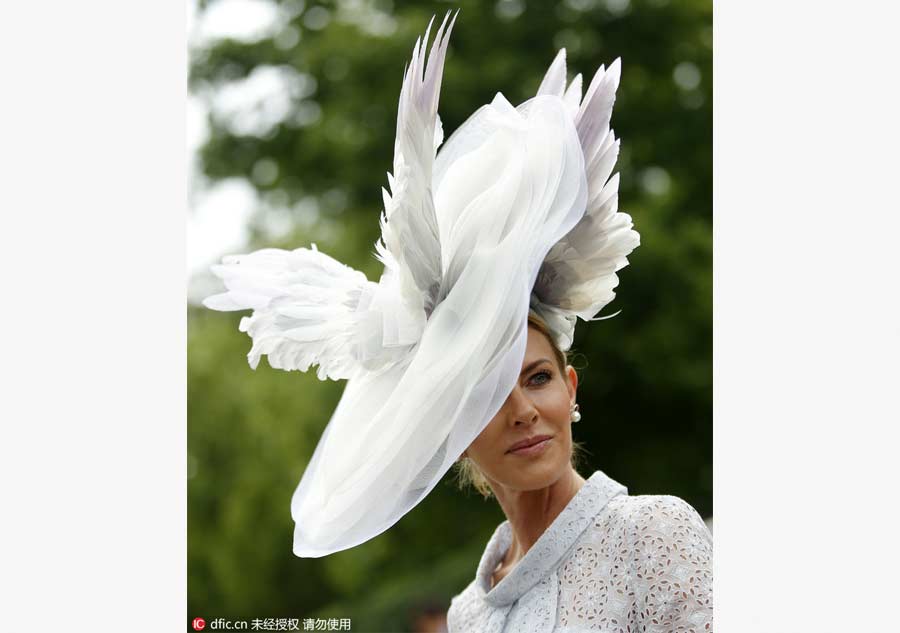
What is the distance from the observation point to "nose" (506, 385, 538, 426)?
2.01 metres

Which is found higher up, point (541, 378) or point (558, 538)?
point (541, 378)

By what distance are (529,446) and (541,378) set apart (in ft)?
0.44

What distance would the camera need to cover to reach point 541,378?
2.07m

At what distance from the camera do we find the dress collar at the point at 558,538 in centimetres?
209

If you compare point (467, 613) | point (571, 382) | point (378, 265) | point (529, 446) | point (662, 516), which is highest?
point (378, 265)

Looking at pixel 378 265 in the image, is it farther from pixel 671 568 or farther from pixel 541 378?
pixel 671 568

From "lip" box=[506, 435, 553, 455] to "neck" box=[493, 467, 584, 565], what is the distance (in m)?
0.15

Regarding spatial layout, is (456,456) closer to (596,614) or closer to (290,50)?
(596,614)

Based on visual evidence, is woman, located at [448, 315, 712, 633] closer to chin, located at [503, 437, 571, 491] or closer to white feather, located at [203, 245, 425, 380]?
chin, located at [503, 437, 571, 491]

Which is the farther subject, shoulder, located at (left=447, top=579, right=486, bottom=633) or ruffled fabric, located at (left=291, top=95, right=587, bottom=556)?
shoulder, located at (left=447, top=579, right=486, bottom=633)

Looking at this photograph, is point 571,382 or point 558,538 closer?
point 558,538

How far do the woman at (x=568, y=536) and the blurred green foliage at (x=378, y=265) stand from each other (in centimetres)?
482

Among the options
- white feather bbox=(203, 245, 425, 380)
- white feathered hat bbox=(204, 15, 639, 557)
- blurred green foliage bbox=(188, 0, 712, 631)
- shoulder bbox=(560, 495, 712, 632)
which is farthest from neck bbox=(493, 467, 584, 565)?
blurred green foliage bbox=(188, 0, 712, 631)

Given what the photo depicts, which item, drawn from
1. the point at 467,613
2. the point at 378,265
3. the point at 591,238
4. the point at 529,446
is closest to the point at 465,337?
the point at 529,446
